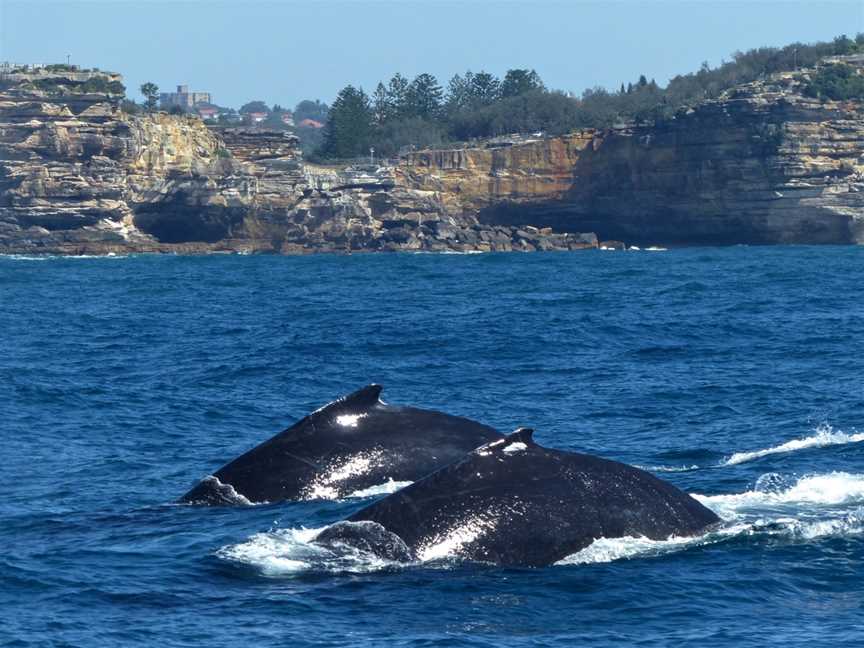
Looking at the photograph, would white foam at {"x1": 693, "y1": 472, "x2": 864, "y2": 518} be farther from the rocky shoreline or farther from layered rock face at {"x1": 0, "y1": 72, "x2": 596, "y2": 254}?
layered rock face at {"x1": 0, "y1": 72, "x2": 596, "y2": 254}

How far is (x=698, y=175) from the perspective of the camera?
414 feet

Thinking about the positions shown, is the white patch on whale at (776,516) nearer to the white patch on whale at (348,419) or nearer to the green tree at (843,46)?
the white patch on whale at (348,419)

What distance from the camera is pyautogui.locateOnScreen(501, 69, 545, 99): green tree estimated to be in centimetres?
19150

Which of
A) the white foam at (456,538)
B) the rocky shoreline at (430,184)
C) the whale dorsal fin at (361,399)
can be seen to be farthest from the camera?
the rocky shoreline at (430,184)

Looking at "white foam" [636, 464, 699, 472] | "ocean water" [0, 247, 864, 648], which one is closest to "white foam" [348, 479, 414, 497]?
"ocean water" [0, 247, 864, 648]

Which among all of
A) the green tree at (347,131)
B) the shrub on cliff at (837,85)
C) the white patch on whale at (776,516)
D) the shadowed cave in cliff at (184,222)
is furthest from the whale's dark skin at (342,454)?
the green tree at (347,131)

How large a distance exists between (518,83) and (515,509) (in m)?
181

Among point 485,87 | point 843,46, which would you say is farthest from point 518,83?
point 843,46

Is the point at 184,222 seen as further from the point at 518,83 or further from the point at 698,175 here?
the point at 518,83

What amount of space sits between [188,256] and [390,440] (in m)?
107

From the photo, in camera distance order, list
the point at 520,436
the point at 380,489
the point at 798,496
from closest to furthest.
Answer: the point at 520,436 < the point at 380,489 < the point at 798,496

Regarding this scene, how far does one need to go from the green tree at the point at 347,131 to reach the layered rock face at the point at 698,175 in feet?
77.9

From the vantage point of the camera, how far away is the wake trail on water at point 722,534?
1418 centimetres

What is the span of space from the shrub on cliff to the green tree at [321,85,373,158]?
50420mm
